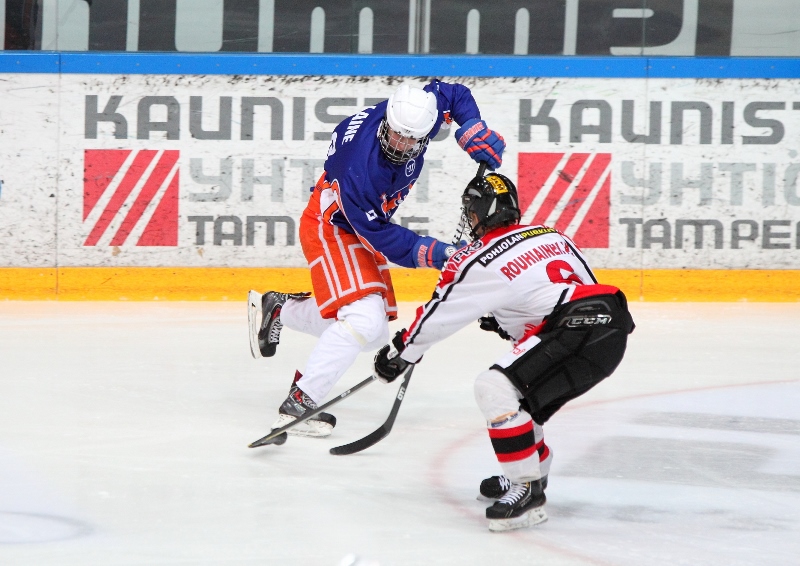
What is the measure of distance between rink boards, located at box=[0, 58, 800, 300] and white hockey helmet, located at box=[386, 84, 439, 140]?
2743 millimetres

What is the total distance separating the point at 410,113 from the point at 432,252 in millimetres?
405

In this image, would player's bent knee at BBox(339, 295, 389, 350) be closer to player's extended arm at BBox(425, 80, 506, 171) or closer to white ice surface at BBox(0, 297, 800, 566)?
white ice surface at BBox(0, 297, 800, 566)

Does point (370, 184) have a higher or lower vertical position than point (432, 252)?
higher

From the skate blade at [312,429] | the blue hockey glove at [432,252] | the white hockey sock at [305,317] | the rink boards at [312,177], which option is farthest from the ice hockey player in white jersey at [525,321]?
the rink boards at [312,177]

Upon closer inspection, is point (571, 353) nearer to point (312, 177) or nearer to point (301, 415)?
point (301, 415)

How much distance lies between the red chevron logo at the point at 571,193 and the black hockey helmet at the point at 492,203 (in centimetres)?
341

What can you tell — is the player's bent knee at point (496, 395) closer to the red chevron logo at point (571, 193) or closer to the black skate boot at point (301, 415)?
the black skate boot at point (301, 415)

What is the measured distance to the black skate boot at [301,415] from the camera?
9.78 ft

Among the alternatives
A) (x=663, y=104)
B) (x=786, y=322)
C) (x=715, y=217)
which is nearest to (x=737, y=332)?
(x=786, y=322)

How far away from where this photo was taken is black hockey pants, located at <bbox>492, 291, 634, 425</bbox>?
87.7 inches

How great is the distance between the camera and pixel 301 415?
9.69ft

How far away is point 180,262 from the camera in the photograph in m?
5.79

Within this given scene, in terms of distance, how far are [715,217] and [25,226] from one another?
378cm

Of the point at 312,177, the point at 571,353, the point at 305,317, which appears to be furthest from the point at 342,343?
the point at 312,177
